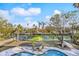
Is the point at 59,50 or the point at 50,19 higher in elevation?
the point at 50,19

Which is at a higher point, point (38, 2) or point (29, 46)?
point (38, 2)

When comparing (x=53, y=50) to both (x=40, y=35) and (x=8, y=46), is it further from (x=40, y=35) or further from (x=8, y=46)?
(x=8, y=46)

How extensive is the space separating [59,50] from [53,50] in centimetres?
5

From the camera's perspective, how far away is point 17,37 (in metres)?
1.86

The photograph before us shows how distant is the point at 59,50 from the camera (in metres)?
1.85

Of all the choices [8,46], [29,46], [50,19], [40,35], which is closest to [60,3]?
[50,19]

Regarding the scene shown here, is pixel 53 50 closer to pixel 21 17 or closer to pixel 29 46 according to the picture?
pixel 29 46

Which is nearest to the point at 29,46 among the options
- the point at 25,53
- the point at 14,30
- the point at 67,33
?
the point at 25,53

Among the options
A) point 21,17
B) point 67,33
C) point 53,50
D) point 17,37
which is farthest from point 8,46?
point 67,33

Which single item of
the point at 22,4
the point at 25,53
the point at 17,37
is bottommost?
the point at 25,53

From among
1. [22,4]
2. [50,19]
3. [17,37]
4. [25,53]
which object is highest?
[22,4]

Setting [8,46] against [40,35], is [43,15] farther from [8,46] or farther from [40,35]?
[8,46]

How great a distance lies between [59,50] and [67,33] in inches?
6.2

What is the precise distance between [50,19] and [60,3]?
156mm
